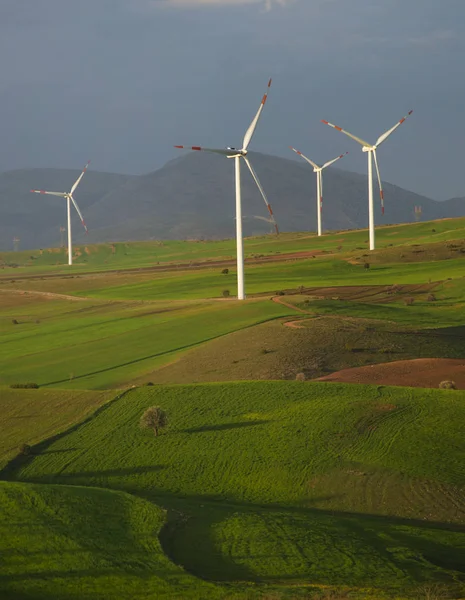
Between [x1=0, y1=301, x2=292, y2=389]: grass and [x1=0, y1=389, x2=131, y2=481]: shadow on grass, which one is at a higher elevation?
[x1=0, y1=301, x2=292, y2=389]: grass

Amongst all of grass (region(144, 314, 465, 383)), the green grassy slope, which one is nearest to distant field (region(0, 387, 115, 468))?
grass (region(144, 314, 465, 383))

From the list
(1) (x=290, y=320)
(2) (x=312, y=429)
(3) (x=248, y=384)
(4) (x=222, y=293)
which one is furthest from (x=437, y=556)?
(4) (x=222, y=293)

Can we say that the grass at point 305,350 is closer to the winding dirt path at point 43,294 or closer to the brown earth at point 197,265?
the winding dirt path at point 43,294

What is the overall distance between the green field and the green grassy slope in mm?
101

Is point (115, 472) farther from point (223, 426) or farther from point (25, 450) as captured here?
point (223, 426)

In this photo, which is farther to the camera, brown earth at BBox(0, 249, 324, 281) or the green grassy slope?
brown earth at BBox(0, 249, 324, 281)

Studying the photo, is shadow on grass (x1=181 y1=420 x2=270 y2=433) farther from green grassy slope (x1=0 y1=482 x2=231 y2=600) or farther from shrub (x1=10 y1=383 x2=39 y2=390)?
shrub (x1=10 y1=383 x2=39 y2=390)

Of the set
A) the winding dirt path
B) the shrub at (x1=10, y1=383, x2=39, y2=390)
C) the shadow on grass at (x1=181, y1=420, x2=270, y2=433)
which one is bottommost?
the shadow on grass at (x1=181, y1=420, x2=270, y2=433)

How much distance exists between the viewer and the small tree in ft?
177

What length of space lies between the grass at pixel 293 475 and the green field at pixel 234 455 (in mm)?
132

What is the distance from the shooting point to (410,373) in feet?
225

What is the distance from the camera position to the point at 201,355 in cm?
7781

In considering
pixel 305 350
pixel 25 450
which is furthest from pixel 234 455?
pixel 305 350

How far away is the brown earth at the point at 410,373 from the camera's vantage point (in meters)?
65.9
